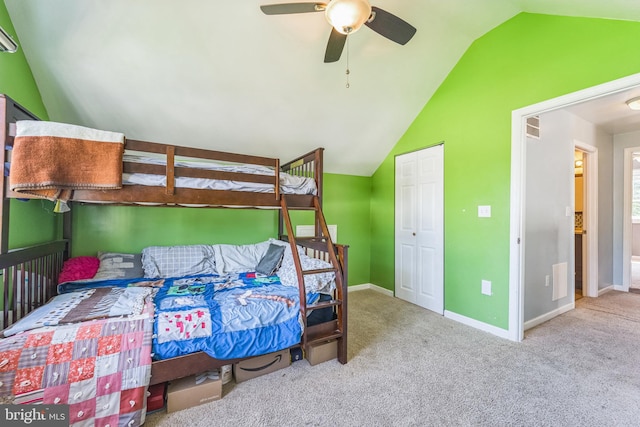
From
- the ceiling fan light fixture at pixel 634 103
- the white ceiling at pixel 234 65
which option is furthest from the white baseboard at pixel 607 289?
the white ceiling at pixel 234 65

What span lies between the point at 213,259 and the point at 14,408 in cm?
184

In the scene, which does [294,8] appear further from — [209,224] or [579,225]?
[579,225]

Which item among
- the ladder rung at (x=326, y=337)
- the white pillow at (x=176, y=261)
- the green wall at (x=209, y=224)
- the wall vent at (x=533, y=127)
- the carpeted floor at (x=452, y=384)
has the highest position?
the wall vent at (x=533, y=127)

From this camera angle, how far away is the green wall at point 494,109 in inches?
80.9

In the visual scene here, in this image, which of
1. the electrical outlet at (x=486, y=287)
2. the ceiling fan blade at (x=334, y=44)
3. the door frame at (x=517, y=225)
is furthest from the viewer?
the electrical outlet at (x=486, y=287)

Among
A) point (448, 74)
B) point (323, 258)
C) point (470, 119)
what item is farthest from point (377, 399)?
point (448, 74)

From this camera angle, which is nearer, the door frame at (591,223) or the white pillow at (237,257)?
the white pillow at (237,257)

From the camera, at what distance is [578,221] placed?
4059 millimetres

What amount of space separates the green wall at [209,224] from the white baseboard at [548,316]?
7.08 ft

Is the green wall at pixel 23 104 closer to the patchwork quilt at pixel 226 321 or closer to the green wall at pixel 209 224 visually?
the green wall at pixel 209 224

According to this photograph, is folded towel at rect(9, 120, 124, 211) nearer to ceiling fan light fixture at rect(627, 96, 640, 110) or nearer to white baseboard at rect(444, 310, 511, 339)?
white baseboard at rect(444, 310, 511, 339)

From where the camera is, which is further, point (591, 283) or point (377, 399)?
point (591, 283)

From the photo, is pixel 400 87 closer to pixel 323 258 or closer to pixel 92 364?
pixel 323 258

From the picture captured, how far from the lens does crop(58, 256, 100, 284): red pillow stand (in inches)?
92.9
